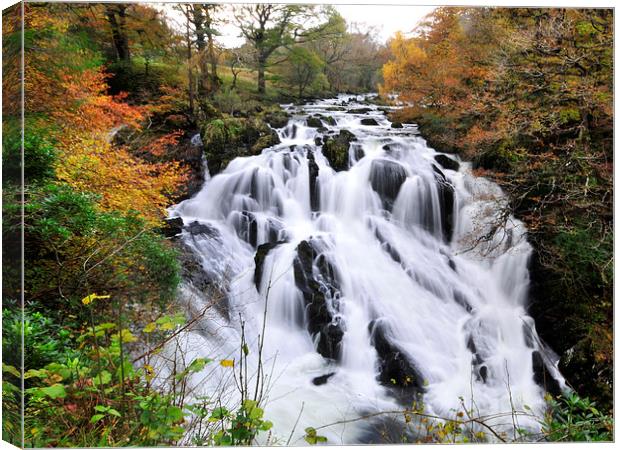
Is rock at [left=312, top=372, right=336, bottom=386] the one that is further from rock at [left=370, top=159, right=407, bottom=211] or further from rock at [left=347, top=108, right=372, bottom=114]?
rock at [left=347, top=108, right=372, bottom=114]

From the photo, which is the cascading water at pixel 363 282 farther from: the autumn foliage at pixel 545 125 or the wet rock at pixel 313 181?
the autumn foliage at pixel 545 125

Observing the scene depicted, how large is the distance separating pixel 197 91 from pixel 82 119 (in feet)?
2.30

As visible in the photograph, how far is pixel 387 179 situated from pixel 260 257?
1.05 metres

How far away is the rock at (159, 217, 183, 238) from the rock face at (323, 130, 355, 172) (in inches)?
44.7

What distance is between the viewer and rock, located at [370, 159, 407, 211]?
3414mm

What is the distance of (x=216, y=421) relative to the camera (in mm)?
2498

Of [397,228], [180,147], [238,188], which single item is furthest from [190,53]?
[397,228]

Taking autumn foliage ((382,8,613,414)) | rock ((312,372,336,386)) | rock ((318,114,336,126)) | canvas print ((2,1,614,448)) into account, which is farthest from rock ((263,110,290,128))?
rock ((312,372,336,386))

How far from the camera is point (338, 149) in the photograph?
351 centimetres

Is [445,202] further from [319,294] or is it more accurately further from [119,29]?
[119,29]

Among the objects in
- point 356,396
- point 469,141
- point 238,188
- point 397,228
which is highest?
point 469,141

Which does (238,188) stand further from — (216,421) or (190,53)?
(216,421)

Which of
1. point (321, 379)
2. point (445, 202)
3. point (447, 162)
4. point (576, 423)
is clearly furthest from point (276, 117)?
point (576, 423)

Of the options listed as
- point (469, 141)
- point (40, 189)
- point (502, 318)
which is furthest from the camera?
point (469, 141)
